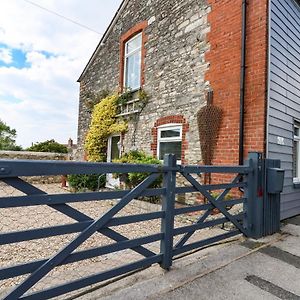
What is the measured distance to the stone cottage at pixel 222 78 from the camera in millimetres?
5262

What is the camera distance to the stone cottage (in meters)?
5.26

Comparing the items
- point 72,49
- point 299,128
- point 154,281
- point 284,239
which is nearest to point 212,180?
point 284,239

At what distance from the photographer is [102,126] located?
32.4 feet

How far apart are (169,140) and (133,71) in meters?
3.53

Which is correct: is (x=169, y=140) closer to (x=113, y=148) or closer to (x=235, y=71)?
(x=235, y=71)

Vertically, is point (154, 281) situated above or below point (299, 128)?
below

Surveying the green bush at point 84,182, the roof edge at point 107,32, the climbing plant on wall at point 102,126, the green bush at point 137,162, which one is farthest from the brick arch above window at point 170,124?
the roof edge at point 107,32

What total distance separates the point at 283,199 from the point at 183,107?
320 centimetres

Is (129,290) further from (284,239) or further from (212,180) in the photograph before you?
(212,180)

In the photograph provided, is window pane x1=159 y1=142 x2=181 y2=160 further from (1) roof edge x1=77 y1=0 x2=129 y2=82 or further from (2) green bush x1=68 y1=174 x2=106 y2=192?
(1) roof edge x1=77 y1=0 x2=129 y2=82

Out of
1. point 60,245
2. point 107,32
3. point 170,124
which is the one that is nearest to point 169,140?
point 170,124

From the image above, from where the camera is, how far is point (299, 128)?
259 inches

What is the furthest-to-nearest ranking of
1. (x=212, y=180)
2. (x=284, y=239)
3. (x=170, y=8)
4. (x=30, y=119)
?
(x=30, y=119) < (x=170, y=8) < (x=212, y=180) < (x=284, y=239)

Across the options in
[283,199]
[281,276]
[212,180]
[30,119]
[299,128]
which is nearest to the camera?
[281,276]
